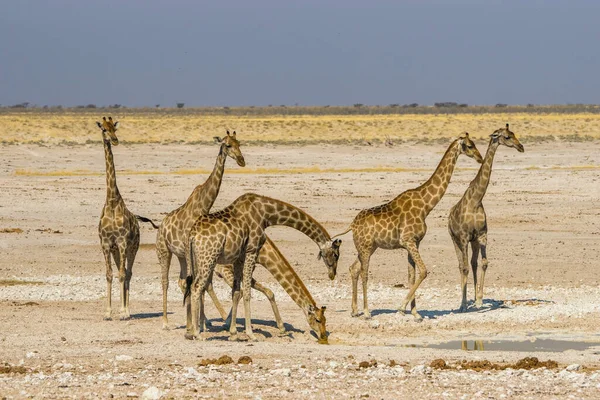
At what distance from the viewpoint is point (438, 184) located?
53.3ft

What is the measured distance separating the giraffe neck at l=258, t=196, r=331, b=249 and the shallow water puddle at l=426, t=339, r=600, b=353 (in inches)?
76.3

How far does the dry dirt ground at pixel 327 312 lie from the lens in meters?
11.0

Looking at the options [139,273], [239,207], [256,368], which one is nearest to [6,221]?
[139,273]

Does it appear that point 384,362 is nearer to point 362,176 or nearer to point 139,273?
point 139,273

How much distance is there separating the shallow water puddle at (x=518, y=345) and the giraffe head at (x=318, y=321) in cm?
128

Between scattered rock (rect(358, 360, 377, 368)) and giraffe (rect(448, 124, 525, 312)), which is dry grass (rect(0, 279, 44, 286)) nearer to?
giraffe (rect(448, 124, 525, 312))

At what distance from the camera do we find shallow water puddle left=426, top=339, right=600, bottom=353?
13.8 metres

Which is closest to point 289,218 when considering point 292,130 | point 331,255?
point 331,255

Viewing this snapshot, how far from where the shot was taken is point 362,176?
3738 cm

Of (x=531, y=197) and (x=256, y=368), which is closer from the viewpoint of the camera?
(x=256, y=368)

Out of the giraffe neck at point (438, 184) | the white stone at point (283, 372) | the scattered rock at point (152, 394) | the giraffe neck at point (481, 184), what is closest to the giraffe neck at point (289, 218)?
the giraffe neck at point (438, 184)

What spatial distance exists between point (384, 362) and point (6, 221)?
15529 mm

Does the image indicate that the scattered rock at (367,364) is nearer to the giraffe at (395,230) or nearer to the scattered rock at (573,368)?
the scattered rock at (573,368)

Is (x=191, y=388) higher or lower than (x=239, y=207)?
lower
